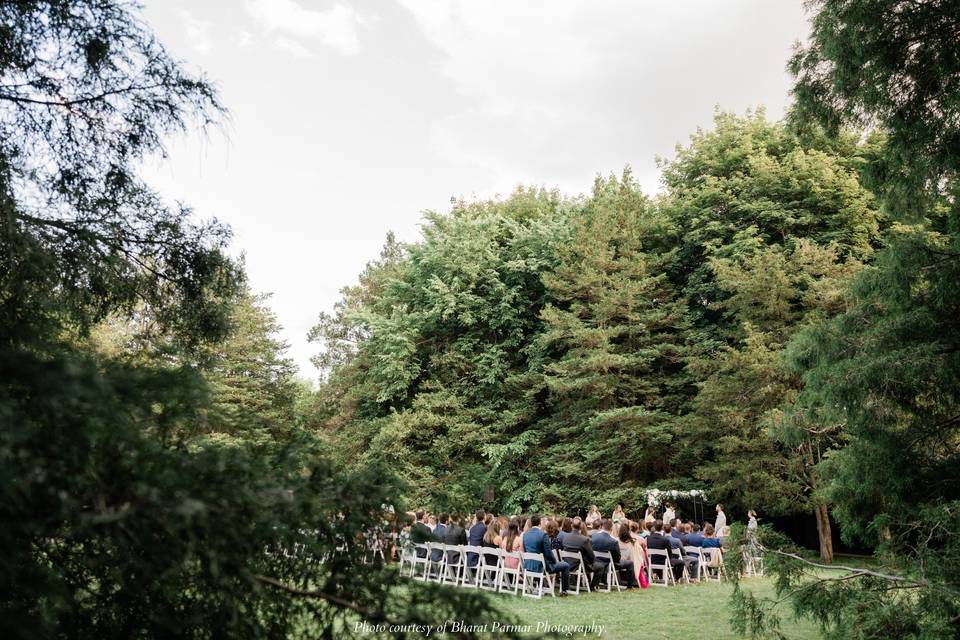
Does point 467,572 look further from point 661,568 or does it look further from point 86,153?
point 86,153

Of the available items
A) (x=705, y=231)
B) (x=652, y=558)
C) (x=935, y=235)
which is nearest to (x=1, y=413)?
(x=935, y=235)

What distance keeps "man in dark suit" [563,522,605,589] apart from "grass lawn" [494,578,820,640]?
16.8 inches

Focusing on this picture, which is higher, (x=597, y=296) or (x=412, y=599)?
(x=597, y=296)

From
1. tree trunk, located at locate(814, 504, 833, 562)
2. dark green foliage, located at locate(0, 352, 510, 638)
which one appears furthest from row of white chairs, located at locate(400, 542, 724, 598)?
dark green foliage, located at locate(0, 352, 510, 638)

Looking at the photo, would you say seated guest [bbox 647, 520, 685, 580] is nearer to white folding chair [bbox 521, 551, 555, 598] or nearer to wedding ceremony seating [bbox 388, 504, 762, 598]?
wedding ceremony seating [bbox 388, 504, 762, 598]

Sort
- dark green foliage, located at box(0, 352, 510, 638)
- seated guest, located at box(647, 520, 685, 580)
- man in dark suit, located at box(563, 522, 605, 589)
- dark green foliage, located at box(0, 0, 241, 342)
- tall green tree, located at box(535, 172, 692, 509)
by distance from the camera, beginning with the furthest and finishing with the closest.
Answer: tall green tree, located at box(535, 172, 692, 509) < seated guest, located at box(647, 520, 685, 580) < man in dark suit, located at box(563, 522, 605, 589) < dark green foliage, located at box(0, 0, 241, 342) < dark green foliage, located at box(0, 352, 510, 638)

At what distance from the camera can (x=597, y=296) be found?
76.9 feet

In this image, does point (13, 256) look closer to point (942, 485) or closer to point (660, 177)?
point (942, 485)

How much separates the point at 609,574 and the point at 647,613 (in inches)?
89.9

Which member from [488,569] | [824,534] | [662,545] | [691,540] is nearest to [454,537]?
[488,569]

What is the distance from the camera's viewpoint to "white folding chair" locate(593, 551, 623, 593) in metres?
11.5

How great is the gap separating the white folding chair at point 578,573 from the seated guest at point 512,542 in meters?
0.78

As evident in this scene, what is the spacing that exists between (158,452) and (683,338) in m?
23.0

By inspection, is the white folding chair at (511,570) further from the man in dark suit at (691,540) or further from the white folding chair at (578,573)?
the man in dark suit at (691,540)
